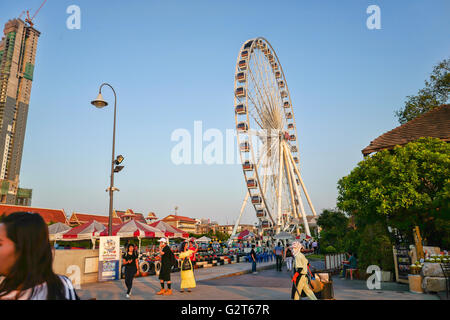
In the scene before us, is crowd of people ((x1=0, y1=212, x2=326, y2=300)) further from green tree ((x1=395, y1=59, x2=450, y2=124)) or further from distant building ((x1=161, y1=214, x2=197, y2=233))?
distant building ((x1=161, y1=214, x2=197, y2=233))

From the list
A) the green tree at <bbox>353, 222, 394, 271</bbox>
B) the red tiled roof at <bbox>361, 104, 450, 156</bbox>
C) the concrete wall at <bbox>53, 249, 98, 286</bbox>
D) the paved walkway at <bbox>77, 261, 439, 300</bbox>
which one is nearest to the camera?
the paved walkway at <bbox>77, 261, 439, 300</bbox>

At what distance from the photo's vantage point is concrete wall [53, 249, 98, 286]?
40.7 ft

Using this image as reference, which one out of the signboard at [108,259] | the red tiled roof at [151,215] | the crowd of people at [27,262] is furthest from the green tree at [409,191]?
the red tiled roof at [151,215]

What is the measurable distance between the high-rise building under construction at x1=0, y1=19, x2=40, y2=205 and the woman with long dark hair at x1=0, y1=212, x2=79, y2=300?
458ft

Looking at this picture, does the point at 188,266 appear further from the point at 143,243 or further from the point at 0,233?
the point at 143,243

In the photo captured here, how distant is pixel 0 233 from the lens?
1.88 meters

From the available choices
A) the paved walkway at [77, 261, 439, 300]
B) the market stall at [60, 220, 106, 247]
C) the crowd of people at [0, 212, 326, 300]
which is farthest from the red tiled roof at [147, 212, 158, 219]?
the crowd of people at [0, 212, 326, 300]

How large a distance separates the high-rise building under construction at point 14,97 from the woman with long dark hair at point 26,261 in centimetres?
13950

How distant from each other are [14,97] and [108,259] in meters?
149

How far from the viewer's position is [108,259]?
46.3ft

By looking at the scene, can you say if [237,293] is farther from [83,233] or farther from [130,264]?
[83,233]

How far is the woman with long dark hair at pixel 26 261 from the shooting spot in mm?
1843

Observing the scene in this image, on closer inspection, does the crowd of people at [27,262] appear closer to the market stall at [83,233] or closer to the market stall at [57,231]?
the market stall at [83,233]
